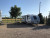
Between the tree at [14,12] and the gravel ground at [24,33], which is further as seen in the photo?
the tree at [14,12]

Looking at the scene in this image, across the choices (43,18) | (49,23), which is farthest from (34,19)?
(43,18)

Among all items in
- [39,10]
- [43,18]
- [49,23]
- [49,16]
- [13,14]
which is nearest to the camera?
[49,23]

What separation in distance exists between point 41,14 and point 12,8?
11.9m

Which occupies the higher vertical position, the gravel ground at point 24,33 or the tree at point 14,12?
the tree at point 14,12

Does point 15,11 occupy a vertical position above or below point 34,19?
above

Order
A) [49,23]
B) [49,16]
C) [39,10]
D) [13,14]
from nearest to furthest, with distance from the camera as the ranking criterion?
1. [49,23]
2. [49,16]
3. [39,10]
4. [13,14]

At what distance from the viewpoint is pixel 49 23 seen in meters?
20.5

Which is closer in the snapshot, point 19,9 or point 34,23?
point 34,23

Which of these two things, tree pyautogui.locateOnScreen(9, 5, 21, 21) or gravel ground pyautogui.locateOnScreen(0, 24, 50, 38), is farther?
tree pyautogui.locateOnScreen(9, 5, 21, 21)

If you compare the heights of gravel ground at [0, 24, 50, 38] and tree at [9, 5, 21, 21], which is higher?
tree at [9, 5, 21, 21]

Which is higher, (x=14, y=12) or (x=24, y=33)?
(x=14, y=12)

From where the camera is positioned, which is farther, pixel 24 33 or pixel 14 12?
pixel 14 12

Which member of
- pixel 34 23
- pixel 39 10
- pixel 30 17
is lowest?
Result: pixel 34 23

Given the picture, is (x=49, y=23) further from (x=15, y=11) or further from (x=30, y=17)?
(x=15, y=11)
